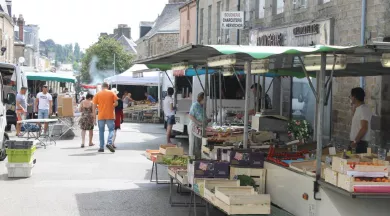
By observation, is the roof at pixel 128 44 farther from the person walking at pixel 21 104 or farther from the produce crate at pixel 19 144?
the produce crate at pixel 19 144

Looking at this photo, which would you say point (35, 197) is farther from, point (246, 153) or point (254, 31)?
point (254, 31)

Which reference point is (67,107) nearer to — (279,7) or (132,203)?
(279,7)

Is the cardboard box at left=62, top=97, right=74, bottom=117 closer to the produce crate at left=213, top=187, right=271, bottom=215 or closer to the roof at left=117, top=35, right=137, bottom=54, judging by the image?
the produce crate at left=213, top=187, right=271, bottom=215

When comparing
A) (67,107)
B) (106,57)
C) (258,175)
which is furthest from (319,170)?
(106,57)

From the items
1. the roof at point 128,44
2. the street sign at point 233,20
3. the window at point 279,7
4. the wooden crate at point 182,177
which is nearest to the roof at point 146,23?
the roof at point 128,44

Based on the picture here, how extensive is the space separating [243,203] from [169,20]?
2339 inches

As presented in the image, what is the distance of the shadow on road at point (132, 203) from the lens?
10.3m

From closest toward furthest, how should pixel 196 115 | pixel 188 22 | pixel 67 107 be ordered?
pixel 196 115
pixel 67 107
pixel 188 22

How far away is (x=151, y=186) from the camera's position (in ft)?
42.5

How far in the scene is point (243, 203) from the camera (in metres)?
8.15

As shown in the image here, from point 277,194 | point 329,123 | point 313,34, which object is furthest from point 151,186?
point 313,34

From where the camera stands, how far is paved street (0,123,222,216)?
10469 mm

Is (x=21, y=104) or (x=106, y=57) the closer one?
(x=21, y=104)

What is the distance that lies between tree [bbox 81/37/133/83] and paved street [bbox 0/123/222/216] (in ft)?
211
